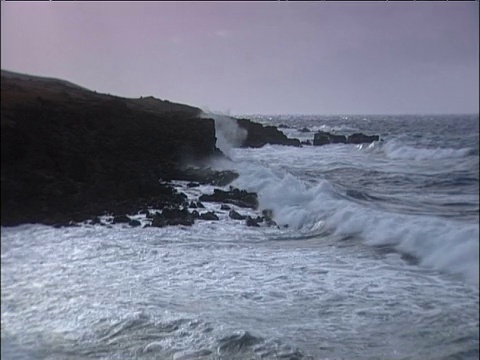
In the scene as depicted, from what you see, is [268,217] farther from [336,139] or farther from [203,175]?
[203,175]

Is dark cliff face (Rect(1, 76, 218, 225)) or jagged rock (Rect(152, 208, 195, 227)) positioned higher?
dark cliff face (Rect(1, 76, 218, 225))

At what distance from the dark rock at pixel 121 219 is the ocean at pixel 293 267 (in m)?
0.04

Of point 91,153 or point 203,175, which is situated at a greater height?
point 91,153

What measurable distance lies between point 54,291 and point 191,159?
3.09 feet

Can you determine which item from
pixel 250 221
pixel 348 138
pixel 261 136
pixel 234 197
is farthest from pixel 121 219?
pixel 250 221

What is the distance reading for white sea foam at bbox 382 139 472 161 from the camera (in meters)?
1.60

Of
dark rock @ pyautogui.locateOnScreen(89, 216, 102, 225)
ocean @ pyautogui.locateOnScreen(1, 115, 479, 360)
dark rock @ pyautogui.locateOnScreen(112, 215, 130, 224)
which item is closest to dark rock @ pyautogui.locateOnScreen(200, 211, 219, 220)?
ocean @ pyautogui.locateOnScreen(1, 115, 479, 360)

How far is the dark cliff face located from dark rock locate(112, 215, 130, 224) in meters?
0.15

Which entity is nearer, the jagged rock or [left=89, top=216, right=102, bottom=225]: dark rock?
[left=89, top=216, right=102, bottom=225]: dark rock

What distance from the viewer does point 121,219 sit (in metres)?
3.09

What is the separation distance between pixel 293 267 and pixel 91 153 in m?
2.75

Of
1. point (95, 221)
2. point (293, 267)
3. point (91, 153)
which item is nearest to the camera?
point (91, 153)

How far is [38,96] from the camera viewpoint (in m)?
2.10

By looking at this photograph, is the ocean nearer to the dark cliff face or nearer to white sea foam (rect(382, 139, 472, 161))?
white sea foam (rect(382, 139, 472, 161))
